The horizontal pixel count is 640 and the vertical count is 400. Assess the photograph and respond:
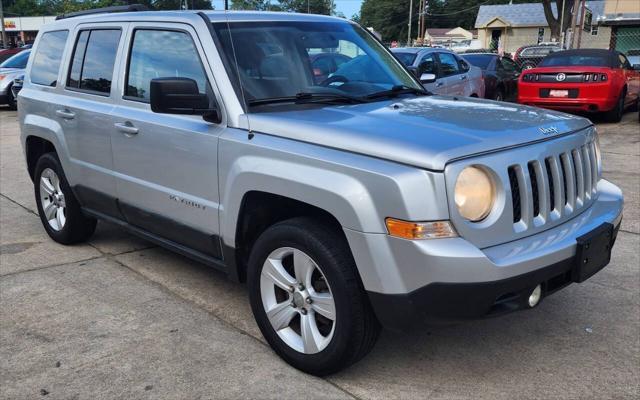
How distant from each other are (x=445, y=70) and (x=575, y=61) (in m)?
3.26

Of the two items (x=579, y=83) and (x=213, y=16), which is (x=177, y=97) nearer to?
(x=213, y=16)

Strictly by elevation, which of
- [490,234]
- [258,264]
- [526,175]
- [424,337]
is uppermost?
[526,175]

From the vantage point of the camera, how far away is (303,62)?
151 inches

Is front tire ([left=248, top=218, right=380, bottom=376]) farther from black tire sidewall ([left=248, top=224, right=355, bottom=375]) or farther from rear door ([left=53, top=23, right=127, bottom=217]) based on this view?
rear door ([left=53, top=23, right=127, bottom=217])

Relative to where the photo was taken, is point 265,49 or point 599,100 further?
point 599,100

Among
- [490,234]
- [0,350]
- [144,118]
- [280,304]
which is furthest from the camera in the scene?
[144,118]

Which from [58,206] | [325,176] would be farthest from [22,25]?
[325,176]

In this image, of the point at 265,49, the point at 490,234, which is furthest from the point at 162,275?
the point at 490,234

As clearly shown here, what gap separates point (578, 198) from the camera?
3.24 m

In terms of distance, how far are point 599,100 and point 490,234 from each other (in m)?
10.4

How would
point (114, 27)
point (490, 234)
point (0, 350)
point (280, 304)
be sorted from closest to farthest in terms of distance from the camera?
point (490, 234)
point (280, 304)
point (0, 350)
point (114, 27)

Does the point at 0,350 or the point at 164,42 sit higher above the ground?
the point at 164,42

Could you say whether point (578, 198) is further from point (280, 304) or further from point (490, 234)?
point (280, 304)

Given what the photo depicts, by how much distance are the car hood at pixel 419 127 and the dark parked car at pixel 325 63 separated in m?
0.43
